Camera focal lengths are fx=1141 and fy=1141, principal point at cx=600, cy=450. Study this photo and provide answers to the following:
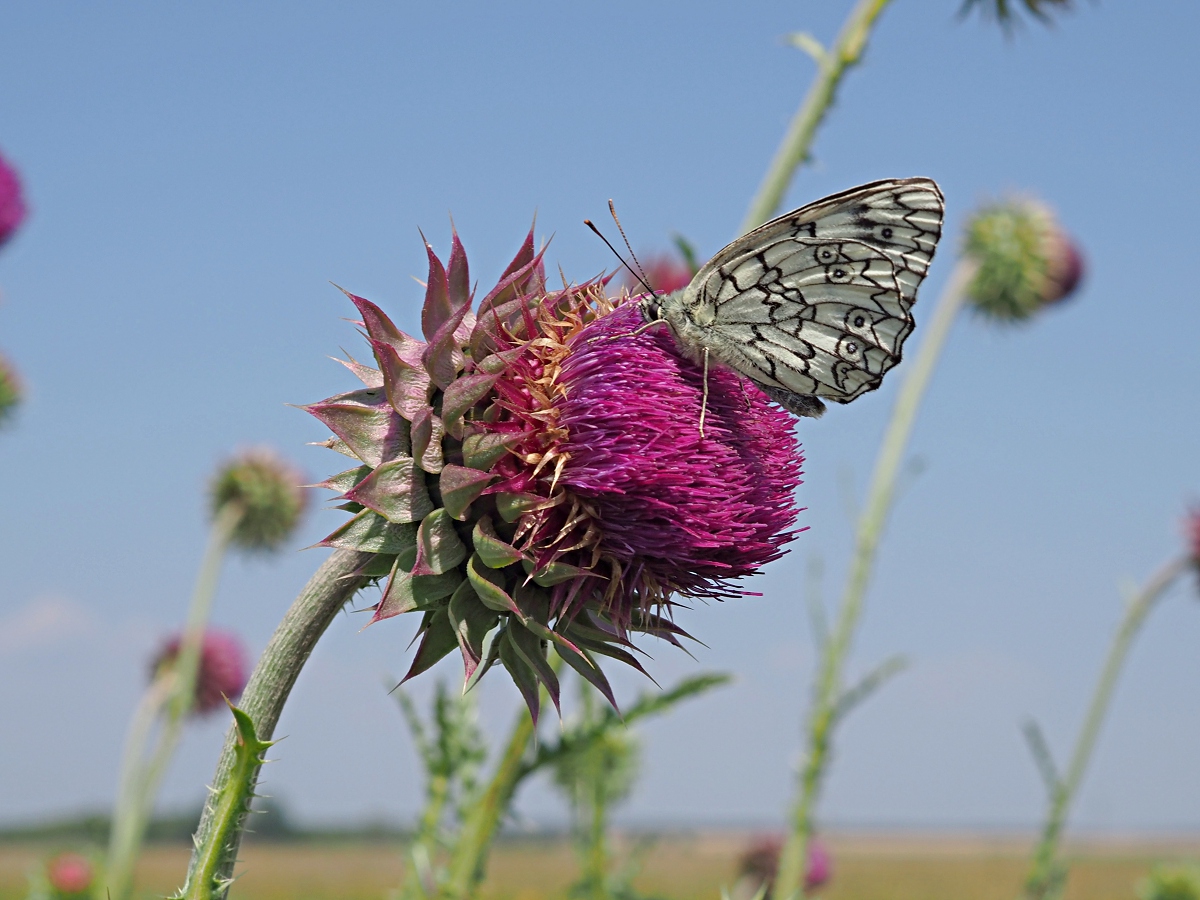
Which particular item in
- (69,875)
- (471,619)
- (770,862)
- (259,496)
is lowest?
(69,875)

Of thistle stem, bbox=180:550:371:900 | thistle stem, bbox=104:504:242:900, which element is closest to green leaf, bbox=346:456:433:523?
thistle stem, bbox=180:550:371:900

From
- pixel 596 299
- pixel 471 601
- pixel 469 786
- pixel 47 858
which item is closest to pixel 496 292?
pixel 596 299

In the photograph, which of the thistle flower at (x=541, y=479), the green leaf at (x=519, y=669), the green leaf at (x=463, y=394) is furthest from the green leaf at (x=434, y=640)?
the green leaf at (x=463, y=394)

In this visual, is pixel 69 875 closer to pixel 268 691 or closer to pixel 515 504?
pixel 268 691

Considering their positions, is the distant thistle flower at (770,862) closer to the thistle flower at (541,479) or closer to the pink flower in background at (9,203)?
the thistle flower at (541,479)

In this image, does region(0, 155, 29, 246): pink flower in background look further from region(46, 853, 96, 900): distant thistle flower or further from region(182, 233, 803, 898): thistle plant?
region(182, 233, 803, 898): thistle plant

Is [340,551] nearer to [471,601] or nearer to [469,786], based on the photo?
[471,601]

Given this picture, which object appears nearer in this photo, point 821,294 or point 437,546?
point 437,546

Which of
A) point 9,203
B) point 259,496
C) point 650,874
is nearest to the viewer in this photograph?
point 9,203

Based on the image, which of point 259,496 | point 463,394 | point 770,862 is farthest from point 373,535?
point 770,862
